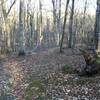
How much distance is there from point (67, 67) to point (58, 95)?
377 cm

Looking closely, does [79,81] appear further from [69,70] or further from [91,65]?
[69,70]

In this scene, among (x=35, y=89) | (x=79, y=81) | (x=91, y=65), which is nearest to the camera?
(x=35, y=89)

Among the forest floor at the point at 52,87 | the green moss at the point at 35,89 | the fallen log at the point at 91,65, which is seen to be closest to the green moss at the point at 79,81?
the forest floor at the point at 52,87

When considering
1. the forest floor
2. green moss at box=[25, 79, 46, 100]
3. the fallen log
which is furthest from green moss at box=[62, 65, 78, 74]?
Result: green moss at box=[25, 79, 46, 100]

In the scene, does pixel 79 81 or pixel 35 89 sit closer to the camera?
pixel 35 89

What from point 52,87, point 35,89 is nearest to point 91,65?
point 52,87

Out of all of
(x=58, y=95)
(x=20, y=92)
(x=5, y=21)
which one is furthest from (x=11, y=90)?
(x=5, y=21)

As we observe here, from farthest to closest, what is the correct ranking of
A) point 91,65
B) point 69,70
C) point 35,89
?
point 69,70, point 91,65, point 35,89

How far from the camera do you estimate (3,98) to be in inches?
377

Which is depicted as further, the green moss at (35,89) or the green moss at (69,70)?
the green moss at (69,70)

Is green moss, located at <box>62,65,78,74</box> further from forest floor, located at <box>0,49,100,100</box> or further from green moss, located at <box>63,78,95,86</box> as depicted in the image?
green moss, located at <box>63,78,95,86</box>

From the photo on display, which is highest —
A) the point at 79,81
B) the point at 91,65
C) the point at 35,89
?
the point at 91,65

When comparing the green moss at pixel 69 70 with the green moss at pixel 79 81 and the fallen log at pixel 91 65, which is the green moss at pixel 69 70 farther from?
the green moss at pixel 79 81

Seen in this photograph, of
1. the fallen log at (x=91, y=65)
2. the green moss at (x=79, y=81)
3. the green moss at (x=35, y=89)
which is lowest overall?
the green moss at (x=35, y=89)
